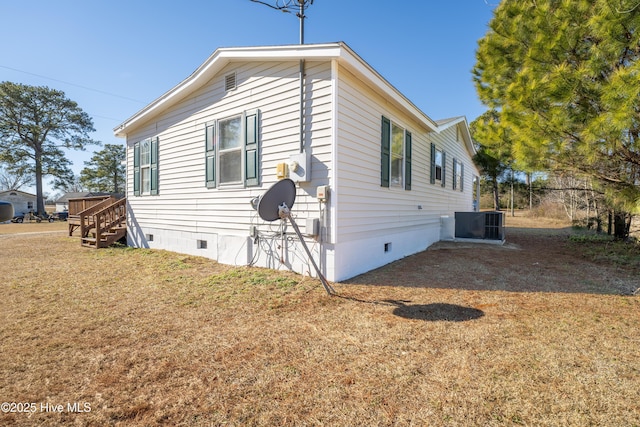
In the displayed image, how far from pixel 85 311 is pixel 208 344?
204 centimetres

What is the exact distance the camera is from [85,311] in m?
3.72

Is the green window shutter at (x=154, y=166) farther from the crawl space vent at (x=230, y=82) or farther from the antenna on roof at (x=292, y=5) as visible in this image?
the antenna on roof at (x=292, y=5)

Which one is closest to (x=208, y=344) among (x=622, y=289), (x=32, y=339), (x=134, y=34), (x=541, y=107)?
(x=32, y=339)

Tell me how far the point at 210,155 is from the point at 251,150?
4.39ft

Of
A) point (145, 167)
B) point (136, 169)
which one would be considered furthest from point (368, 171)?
point (136, 169)

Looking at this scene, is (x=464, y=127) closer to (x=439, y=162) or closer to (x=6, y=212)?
(x=439, y=162)

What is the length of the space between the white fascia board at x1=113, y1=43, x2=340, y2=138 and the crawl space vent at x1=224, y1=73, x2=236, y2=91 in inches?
→ 9.9

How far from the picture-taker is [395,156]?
6.92 meters

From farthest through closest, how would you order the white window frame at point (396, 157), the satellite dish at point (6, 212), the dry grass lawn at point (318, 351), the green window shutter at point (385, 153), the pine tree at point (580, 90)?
1. the white window frame at point (396, 157)
2. the green window shutter at point (385, 153)
3. the pine tree at point (580, 90)
4. the dry grass lawn at point (318, 351)
5. the satellite dish at point (6, 212)

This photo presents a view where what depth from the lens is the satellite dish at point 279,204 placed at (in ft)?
13.0

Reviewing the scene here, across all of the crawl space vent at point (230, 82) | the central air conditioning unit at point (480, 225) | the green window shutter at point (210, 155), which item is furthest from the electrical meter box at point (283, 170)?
the central air conditioning unit at point (480, 225)

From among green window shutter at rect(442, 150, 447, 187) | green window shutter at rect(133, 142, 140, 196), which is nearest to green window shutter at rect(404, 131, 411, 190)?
green window shutter at rect(442, 150, 447, 187)

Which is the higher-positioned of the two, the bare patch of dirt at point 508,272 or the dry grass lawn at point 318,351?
the bare patch of dirt at point 508,272

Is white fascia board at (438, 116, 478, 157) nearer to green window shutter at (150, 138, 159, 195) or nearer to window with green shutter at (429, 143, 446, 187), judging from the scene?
window with green shutter at (429, 143, 446, 187)
